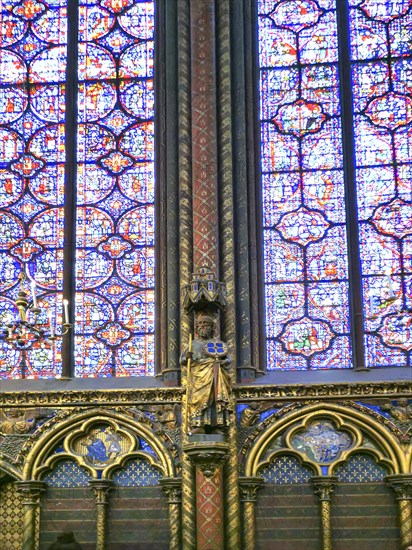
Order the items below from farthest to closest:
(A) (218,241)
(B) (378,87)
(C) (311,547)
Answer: (B) (378,87), (A) (218,241), (C) (311,547)

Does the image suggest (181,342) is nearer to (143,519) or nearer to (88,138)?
(143,519)

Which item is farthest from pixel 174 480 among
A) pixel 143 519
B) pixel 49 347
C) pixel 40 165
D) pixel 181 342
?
pixel 40 165

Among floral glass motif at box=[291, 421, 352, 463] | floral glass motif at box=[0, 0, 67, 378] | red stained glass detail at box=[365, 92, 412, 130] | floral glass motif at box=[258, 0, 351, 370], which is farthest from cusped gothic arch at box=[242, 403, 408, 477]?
red stained glass detail at box=[365, 92, 412, 130]

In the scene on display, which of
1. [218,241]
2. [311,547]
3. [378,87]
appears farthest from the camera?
[378,87]

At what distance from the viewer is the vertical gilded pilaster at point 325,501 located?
45.1ft

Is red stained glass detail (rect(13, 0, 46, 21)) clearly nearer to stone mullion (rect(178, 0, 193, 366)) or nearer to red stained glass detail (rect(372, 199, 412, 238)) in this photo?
stone mullion (rect(178, 0, 193, 366))

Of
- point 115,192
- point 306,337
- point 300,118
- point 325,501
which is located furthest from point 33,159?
point 325,501

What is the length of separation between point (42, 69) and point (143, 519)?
7.38 m

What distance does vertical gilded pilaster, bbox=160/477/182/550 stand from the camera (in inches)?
547

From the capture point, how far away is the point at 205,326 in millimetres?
14156

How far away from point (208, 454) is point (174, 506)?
1.01 m

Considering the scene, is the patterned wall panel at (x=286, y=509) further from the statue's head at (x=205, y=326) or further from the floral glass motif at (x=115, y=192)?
the floral glass motif at (x=115, y=192)

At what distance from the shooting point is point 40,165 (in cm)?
1634

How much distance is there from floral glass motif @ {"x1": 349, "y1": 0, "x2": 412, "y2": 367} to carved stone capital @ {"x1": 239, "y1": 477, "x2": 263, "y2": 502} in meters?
2.45
